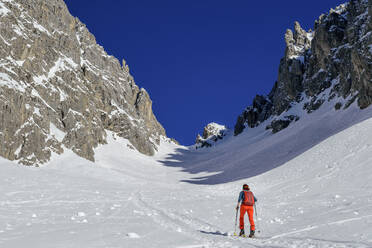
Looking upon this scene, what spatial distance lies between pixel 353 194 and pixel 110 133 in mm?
75768

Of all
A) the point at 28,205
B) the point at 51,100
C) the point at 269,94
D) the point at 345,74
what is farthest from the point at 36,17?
the point at 269,94

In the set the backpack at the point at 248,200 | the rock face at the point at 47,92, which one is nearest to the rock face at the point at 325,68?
the backpack at the point at 248,200

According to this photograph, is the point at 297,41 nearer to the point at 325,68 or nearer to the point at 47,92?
the point at 325,68

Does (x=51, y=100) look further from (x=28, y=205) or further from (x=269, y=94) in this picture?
(x=269, y=94)

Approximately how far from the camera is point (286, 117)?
90188mm

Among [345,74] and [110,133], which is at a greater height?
[345,74]

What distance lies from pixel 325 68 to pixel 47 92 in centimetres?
7716

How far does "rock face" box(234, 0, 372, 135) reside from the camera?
54.3 m

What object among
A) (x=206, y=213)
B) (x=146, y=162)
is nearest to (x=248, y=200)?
(x=206, y=213)

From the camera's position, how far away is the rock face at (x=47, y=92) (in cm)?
4675

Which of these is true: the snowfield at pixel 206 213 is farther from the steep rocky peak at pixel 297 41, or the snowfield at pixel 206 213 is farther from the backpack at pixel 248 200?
the steep rocky peak at pixel 297 41

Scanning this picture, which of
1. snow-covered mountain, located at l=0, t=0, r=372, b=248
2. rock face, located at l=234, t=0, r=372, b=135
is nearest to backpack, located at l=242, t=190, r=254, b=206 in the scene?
snow-covered mountain, located at l=0, t=0, r=372, b=248

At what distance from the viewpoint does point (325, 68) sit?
8919 centimetres

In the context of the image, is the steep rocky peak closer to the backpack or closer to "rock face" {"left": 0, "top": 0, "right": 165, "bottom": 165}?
"rock face" {"left": 0, "top": 0, "right": 165, "bottom": 165}
